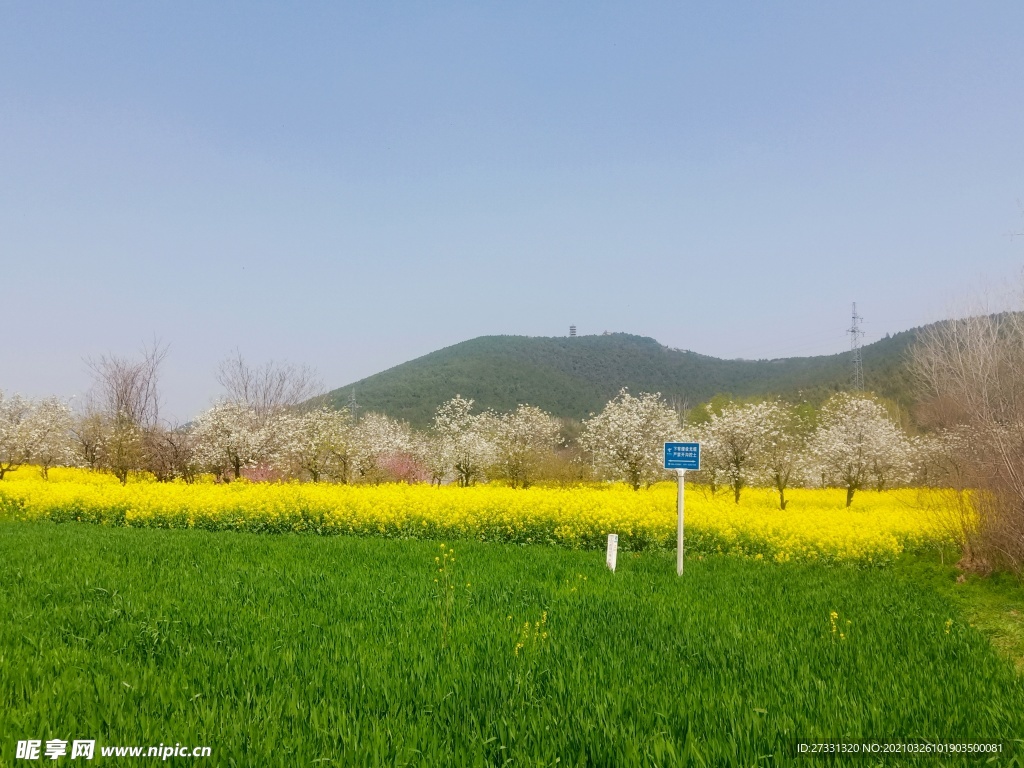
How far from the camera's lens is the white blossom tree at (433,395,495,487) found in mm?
35094

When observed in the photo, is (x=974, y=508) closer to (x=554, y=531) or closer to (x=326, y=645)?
(x=554, y=531)

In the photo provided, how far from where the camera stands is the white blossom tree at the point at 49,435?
37031mm

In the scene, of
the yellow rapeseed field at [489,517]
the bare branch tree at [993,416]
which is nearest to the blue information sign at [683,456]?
the yellow rapeseed field at [489,517]

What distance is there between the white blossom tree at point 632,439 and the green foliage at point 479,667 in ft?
65.9

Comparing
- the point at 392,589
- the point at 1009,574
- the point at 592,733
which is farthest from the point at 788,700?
the point at 1009,574

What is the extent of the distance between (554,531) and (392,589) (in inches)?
319

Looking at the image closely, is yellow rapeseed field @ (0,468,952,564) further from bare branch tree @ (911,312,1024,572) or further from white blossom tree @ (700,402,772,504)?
white blossom tree @ (700,402,772,504)

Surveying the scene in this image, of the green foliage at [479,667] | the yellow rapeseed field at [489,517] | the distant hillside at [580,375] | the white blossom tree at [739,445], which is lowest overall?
the yellow rapeseed field at [489,517]

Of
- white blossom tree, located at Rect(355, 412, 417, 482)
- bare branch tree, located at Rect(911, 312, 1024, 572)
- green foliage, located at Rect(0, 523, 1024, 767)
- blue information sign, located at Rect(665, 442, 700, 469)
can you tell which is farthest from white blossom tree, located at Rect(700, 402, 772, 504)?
white blossom tree, located at Rect(355, 412, 417, 482)

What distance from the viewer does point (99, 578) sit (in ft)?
28.9

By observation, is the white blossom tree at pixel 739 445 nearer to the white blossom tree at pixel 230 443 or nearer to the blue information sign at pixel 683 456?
the blue information sign at pixel 683 456

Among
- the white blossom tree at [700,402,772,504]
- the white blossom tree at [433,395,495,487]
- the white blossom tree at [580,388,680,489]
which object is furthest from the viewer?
the white blossom tree at [433,395,495,487]

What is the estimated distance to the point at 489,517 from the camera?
656 inches

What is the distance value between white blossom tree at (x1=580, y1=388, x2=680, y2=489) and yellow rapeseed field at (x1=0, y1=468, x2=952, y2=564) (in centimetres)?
826
